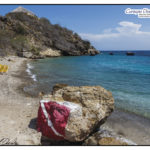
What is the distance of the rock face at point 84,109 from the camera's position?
533cm

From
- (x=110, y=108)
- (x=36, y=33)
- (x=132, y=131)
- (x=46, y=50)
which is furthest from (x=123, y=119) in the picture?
(x=36, y=33)

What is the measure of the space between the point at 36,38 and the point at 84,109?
65496 mm

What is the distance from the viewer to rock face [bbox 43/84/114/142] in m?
5.33

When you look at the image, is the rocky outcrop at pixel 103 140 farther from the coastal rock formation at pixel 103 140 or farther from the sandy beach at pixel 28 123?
the sandy beach at pixel 28 123

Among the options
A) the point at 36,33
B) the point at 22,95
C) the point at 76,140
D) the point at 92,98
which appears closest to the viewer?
the point at 76,140

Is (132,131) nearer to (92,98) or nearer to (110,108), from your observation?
(110,108)

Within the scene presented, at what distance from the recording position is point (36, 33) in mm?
69625

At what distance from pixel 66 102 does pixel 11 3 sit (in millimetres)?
5166

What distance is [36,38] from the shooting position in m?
67.4

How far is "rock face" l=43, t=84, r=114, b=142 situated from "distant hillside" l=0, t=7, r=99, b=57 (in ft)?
144
